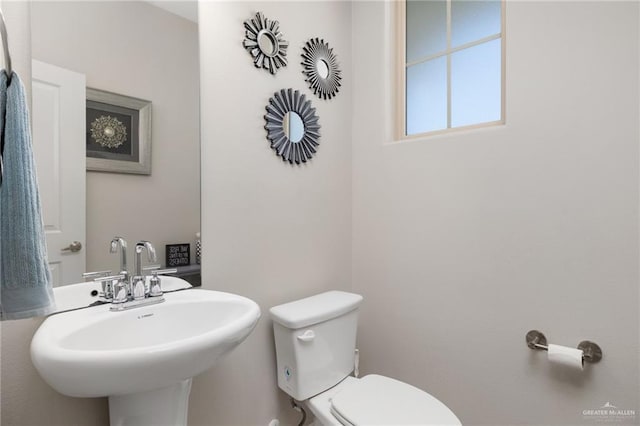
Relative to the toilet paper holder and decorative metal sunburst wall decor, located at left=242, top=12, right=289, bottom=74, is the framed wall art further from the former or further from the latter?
the toilet paper holder

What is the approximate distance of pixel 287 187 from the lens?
1.53 m

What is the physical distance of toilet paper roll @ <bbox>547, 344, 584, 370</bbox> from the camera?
1123mm

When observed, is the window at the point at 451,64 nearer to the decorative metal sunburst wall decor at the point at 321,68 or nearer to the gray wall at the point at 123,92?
the decorative metal sunburst wall decor at the point at 321,68

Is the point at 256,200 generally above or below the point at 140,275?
above

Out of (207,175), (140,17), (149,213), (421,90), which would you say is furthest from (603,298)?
(140,17)

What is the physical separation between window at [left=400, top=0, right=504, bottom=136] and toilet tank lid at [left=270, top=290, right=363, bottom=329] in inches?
38.2

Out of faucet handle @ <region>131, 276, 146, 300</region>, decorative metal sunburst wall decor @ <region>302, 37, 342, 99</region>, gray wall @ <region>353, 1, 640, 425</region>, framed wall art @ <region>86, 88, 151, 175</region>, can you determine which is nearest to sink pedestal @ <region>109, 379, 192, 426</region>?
faucet handle @ <region>131, 276, 146, 300</region>

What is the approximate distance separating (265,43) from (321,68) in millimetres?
348

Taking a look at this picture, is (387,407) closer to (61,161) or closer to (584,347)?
(584,347)

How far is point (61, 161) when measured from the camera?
0.98 meters

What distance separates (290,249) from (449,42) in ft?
4.28

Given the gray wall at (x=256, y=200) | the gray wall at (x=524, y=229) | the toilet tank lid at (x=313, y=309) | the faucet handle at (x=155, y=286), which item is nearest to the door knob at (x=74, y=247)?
the faucet handle at (x=155, y=286)

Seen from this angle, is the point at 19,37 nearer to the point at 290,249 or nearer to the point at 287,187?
the point at 287,187

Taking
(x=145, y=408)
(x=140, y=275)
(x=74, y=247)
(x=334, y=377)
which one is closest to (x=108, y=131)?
(x=74, y=247)
